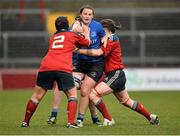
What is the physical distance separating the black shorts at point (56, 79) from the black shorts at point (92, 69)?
742mm

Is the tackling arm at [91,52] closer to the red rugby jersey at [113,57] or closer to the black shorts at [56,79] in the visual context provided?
the red rugby jersey at [113,57]

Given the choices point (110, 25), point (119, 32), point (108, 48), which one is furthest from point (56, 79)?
point (119, 32)

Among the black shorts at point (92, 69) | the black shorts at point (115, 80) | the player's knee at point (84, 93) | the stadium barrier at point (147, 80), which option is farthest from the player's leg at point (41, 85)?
the stadium barrier at point (147, 80)

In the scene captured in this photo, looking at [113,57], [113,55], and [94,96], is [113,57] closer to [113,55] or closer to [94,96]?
[113,55]

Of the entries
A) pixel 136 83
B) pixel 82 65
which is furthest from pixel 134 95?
pixel 82 65

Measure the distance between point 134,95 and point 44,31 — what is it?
26.6ft

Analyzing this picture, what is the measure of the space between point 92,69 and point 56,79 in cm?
90

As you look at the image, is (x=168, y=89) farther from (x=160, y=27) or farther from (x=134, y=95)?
(x=160, y=27)

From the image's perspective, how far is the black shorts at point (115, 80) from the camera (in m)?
11.1

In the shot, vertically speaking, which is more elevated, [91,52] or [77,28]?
[77,28]

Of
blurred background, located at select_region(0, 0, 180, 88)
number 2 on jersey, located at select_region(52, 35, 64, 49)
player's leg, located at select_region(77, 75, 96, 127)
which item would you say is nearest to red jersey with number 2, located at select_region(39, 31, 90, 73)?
number 2 on jersey, located at select_region(52, 35, 64, 49)

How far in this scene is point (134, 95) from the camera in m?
21.0

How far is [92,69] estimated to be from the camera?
36.9ft

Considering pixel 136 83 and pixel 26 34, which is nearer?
pixel 136 83
